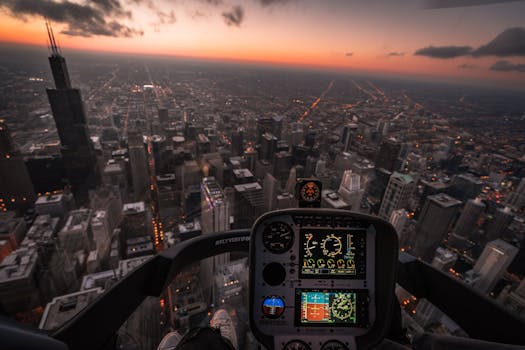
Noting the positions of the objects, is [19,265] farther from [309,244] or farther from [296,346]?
[309,244]

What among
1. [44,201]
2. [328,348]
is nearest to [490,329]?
[328,348]

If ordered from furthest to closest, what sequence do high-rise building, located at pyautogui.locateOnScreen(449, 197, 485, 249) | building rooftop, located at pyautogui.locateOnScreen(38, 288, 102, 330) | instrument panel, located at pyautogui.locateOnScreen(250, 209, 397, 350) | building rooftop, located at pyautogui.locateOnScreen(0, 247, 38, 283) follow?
high-rise building, located at pyautogui.locateOnScreen(449, 197, 485, 249), building rooftop, located at pyautogui.locateOnScreen(0, 247, 38, 283), building rooftop, located at pyautogui.locateOnScreen(38, 288, 102, 330), instrument panel, located at pyautogui.locateOnScreen(250, 209, 397, 350)

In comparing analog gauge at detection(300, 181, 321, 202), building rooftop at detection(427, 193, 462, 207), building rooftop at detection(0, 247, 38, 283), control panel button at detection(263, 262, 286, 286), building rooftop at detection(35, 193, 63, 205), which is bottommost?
building rooftop at detection(35, 193, 63, 205)

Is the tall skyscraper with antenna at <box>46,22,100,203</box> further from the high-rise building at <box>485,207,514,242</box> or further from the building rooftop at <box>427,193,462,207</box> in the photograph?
the high-rise building at <box>485,207,514,242</box>

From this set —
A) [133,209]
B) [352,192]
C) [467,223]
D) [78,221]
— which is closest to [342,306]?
[133,209]

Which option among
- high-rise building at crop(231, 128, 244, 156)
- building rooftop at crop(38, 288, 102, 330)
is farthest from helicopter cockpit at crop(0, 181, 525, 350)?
high-rise building at crop(231, 128, 244, 156)

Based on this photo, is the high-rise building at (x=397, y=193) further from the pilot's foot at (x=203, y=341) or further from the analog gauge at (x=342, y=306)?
the pilot's foot at (x=203, y=341)
